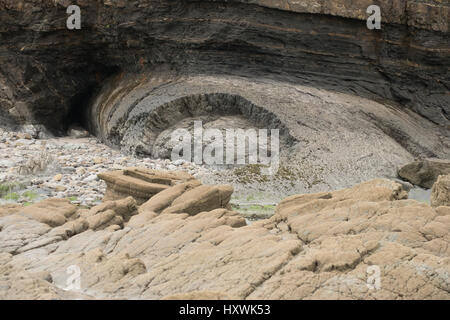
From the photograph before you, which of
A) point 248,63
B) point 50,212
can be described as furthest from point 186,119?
point 50,212

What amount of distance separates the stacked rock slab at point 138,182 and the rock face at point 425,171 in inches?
263

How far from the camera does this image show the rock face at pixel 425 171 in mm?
14672

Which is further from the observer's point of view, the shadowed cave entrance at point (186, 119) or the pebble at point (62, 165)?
the shadowed cave entrance at point (186, 119)

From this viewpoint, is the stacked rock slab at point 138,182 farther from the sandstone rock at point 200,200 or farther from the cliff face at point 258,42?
the cliff face at point 258,42

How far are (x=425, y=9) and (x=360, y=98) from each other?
151 inches

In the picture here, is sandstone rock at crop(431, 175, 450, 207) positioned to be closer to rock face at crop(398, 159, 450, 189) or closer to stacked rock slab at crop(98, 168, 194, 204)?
rock face at crop(398, 159, 450, 189)

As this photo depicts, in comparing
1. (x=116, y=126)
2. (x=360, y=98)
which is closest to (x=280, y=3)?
(x=360, y=98)

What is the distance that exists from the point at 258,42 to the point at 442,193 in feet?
34.1

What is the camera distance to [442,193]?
939cm

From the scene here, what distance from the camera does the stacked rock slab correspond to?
11.4 meters

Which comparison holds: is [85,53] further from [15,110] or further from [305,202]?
[305,202]

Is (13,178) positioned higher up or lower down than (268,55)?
lower down

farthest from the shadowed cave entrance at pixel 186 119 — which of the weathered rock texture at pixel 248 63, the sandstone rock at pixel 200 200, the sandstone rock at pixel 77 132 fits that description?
the sandstone rock at pixel 200 200

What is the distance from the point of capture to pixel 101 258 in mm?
7117
